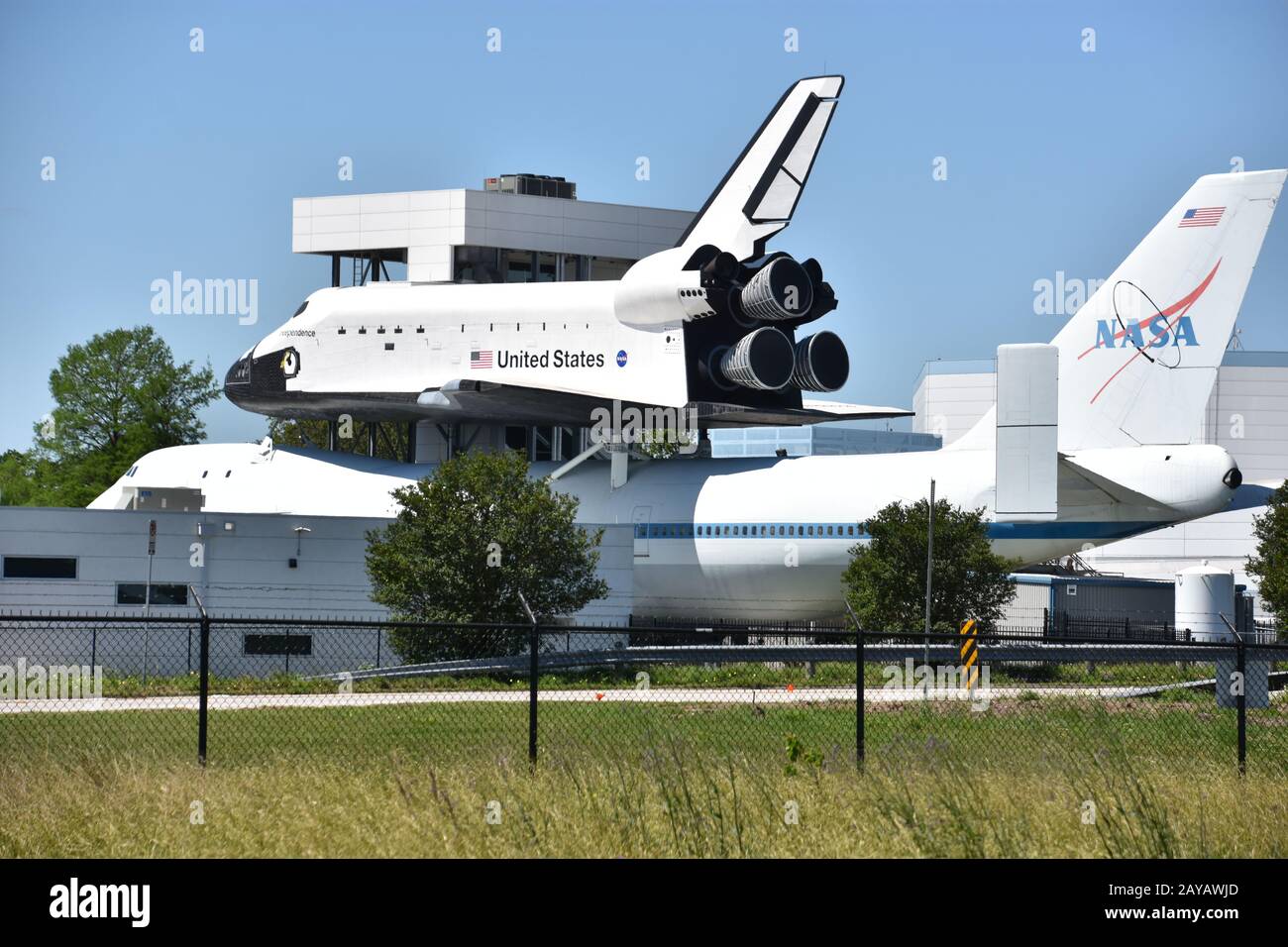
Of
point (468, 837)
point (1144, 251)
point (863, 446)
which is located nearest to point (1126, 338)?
point (1144, 251)

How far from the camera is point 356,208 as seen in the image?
5153cm

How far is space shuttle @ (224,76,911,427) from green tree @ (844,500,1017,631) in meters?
5.43

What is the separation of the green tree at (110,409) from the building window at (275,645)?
3657 cm

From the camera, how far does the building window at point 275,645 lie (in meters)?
35.4

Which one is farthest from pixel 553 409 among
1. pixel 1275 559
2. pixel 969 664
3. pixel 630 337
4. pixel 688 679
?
pixel 1275 559

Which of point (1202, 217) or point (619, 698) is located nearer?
point (619, 698)

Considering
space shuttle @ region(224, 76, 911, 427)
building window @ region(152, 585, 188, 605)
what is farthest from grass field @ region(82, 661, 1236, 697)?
space shuttle @ region(224, 76, 911, 427)

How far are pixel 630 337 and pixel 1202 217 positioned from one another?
49.3 feet

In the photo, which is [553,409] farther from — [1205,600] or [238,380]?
[1205,600]

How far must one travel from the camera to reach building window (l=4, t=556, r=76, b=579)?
34.9 metres

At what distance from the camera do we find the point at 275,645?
3575 cm
